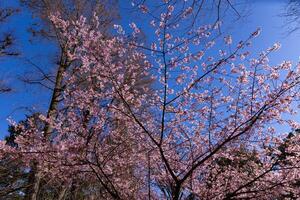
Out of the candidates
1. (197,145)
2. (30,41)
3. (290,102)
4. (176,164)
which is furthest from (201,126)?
(30,41)

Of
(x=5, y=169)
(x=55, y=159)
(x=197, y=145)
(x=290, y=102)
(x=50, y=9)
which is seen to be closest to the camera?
(x=290, y=102)

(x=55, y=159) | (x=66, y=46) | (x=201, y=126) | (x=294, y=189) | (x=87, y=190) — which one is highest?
(x=66, y=46)

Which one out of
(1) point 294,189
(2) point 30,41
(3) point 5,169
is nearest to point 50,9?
(2) point 30,41

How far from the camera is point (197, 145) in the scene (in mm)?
6633

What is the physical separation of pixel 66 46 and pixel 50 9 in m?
1.11

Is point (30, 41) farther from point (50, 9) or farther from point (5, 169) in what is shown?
point (5, 169)

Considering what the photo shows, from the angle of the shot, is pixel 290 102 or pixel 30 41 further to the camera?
pixel 30 41

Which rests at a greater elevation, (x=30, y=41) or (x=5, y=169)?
(x=30, y=41)

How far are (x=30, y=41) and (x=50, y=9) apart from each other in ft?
3.61

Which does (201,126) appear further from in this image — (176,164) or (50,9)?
(50,9)

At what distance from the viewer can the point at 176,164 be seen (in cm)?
677

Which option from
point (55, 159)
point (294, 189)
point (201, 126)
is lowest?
point (294, 189)

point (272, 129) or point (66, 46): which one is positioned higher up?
point (66, 46)

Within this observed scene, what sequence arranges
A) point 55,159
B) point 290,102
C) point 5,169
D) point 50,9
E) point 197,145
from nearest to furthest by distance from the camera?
point 290,102
point 55,159
point 197,145
point 5,169
point 50,9
